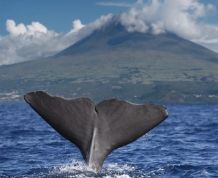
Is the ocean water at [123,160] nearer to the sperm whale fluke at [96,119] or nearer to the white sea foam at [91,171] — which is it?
the white sea foam at [91,171]

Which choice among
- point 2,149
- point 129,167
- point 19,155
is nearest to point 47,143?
point 2,149

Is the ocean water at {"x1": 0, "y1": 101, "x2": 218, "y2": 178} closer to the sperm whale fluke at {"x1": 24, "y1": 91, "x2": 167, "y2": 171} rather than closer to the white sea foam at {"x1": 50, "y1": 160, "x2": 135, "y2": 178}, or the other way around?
the white sea foam at {"x1": 50, "y1": 160, "x2": 135, "y2": 178}

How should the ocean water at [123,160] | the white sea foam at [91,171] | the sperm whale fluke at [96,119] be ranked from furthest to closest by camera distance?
1. the ocean water at [123,160]
2. the white sea foam at [91,171]
3. the sperm whale fluke at [96,119]

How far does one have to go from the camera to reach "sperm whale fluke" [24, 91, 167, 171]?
1151 centimetres

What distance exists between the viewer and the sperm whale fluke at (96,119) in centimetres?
1151

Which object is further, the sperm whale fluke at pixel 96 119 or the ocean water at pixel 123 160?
the ocean water at pixel 123 160

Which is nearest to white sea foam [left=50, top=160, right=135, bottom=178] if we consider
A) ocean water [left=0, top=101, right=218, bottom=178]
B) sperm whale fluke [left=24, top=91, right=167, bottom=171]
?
ocean water [left=0, top=101, right=218, bottom=178]

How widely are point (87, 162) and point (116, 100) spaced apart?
72.8 inches

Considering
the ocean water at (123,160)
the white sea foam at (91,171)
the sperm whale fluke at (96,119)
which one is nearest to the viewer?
the sperm whale fluke at (96,119)

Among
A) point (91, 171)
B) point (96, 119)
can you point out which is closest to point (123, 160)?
point (91, 171)

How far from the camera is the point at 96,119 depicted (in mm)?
11922

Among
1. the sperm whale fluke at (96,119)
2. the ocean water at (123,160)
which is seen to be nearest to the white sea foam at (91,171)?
the ocean water at (123,160)

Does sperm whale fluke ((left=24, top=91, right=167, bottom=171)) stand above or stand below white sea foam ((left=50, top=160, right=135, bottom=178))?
above

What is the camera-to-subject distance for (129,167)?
57.6 ft
